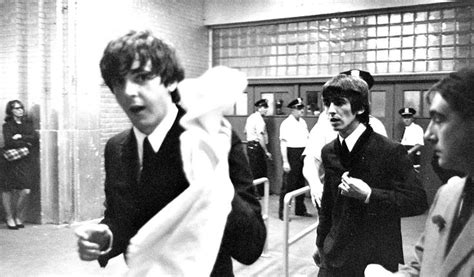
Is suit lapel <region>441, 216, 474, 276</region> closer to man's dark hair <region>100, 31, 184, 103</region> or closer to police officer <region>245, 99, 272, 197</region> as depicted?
man's dark hair <region>100, 31, 184, 103</region>

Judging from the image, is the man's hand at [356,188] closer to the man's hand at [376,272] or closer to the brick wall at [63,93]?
the man's hand at [376,272]

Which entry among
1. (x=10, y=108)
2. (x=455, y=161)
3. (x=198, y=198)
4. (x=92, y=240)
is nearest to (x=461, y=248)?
(x=455, y=161)

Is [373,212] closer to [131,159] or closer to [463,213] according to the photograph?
[463,213]

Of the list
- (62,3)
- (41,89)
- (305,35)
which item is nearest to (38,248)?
(41,89)

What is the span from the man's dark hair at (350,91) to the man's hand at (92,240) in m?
0.85

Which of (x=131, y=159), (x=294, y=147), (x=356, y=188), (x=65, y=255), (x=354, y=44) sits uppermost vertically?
(x=354, y=44)

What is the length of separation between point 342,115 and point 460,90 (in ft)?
2.48

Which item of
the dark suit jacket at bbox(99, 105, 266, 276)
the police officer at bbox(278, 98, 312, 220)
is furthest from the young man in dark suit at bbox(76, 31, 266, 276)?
the police officer at bbox(278, 98, 312, 220)

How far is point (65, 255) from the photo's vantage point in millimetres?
3363

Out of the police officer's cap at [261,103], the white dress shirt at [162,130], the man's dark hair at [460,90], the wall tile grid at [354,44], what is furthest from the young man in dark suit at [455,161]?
the police officer's cap at [261,103]

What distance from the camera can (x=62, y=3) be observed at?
3.87 m

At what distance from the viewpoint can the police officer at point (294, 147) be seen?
4.81 m

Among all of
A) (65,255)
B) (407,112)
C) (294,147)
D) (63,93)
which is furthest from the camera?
(294,147)

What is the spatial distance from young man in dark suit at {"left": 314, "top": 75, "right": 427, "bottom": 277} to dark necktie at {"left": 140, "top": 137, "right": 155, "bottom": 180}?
28.7 inches
